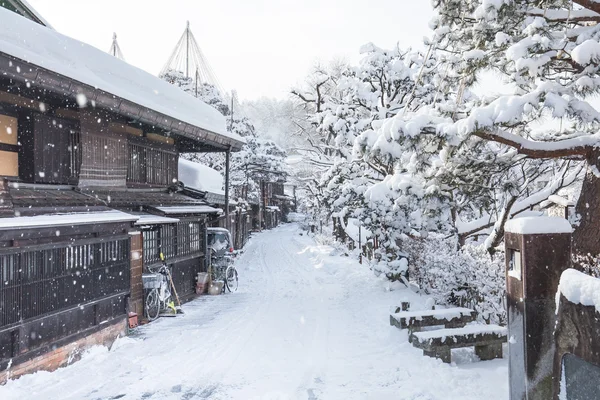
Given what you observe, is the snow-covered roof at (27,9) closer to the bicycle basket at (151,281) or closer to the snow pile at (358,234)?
the bicycle basket at (151,281)

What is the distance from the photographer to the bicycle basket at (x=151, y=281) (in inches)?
433

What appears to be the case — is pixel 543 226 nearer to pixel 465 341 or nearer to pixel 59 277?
pixel 465 341

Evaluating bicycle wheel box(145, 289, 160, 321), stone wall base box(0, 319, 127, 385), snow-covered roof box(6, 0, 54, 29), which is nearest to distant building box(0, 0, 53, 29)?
snow-covered roof box(6, 0, 54, 29)

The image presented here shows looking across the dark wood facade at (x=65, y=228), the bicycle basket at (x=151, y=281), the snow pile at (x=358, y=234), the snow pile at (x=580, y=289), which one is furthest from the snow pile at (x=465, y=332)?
the snow pile at (x=358, y=234)

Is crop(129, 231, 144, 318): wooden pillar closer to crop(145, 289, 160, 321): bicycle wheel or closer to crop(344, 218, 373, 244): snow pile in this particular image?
crop(145, 289, 160, 321): bicycle wheel

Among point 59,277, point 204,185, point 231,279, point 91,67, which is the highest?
point 91,67

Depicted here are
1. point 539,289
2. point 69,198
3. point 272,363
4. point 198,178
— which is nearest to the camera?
point 539,289

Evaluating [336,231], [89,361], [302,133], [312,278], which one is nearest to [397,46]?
[302,133]

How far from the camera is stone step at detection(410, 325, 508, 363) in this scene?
696 centimetres

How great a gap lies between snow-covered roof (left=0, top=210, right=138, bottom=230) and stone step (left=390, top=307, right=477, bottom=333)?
258 inches

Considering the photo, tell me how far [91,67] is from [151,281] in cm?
585

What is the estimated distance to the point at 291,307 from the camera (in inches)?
479

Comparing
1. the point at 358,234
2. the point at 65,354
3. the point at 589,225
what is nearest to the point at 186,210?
the point at 65,354

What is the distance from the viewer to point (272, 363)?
739cm
